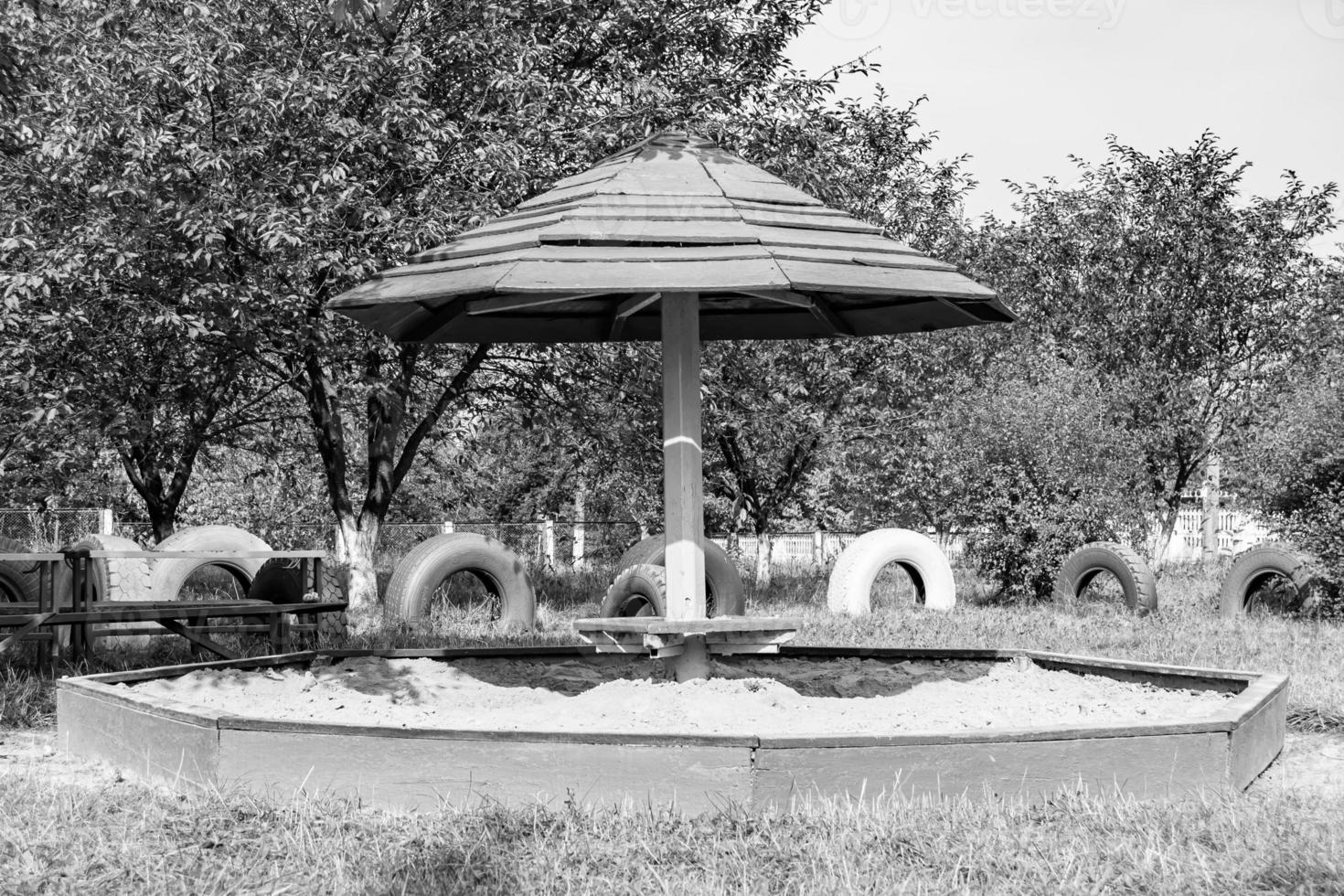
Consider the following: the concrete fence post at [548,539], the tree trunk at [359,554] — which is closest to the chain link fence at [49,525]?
the tree trunk at [359,554]

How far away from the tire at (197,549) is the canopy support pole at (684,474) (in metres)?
7.22

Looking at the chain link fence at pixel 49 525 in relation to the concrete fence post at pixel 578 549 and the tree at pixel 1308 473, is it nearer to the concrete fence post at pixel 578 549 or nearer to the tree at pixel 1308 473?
the concrete fence post at pixel 578 549

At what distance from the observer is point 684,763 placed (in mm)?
5227

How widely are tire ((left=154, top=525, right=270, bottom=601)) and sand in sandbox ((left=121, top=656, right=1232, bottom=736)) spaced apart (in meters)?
5.30

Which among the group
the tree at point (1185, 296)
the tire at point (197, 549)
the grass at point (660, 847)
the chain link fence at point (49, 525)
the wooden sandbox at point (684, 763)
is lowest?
the grass at point (660, 847)

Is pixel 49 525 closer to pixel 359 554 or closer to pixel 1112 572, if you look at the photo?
pixel 359 554

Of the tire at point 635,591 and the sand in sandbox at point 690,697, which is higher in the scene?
the tire at point 635,591

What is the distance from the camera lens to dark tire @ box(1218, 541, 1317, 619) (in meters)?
15.0

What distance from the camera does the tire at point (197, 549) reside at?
13.2 meters

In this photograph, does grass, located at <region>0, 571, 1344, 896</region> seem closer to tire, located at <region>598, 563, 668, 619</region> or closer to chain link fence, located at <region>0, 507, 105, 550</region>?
tire, located at <region>598, 563, 668, 619</region>

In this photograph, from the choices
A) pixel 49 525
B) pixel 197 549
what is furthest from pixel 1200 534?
pixel 197 549

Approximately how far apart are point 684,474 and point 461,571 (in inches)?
313

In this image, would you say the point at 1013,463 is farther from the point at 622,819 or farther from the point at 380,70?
the point at 622,819

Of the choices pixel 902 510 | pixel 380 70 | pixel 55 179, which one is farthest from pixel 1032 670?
pixel 902 510
